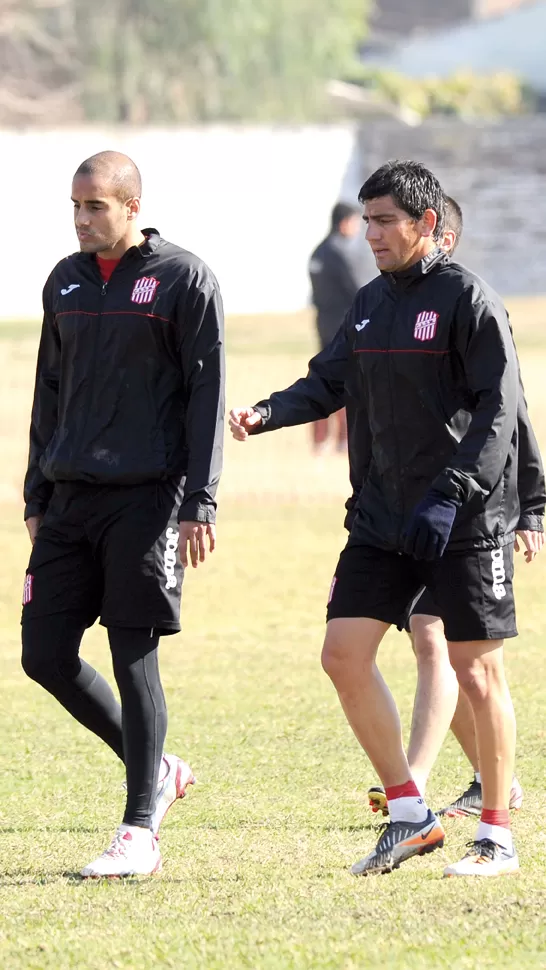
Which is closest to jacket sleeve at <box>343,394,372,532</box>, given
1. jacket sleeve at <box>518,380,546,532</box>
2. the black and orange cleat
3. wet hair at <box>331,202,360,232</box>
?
jacket sleeve at <box>518,380,546,532</box>

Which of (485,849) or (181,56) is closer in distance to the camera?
(485,849)

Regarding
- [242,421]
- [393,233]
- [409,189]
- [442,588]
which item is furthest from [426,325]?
[442,588]

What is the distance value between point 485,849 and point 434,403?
1.33 m

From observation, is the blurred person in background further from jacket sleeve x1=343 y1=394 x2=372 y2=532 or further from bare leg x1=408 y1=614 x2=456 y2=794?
jacket sleeve x1=343 y1=394 x2=372 y2=532

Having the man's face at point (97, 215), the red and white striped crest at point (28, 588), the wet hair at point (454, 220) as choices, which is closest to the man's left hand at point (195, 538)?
the red and white striped crest at point (28, 588)

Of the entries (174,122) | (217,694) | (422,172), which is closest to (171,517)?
(422,172)

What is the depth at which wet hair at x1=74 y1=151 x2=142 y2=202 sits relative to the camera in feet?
18.4

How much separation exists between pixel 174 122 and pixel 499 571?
5037cm

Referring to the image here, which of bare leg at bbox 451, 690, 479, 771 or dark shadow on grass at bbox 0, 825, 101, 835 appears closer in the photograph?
dark shadow on grass at bbox 0, 825, 101, 835

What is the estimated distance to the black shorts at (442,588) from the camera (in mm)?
5305

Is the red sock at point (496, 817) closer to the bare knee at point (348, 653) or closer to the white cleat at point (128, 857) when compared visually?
the bare knee at point (348, 653)

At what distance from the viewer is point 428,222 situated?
5.50m

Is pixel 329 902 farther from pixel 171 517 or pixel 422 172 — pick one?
pixel 422 172

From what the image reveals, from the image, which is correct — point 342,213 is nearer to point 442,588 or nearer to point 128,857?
point 442,588
